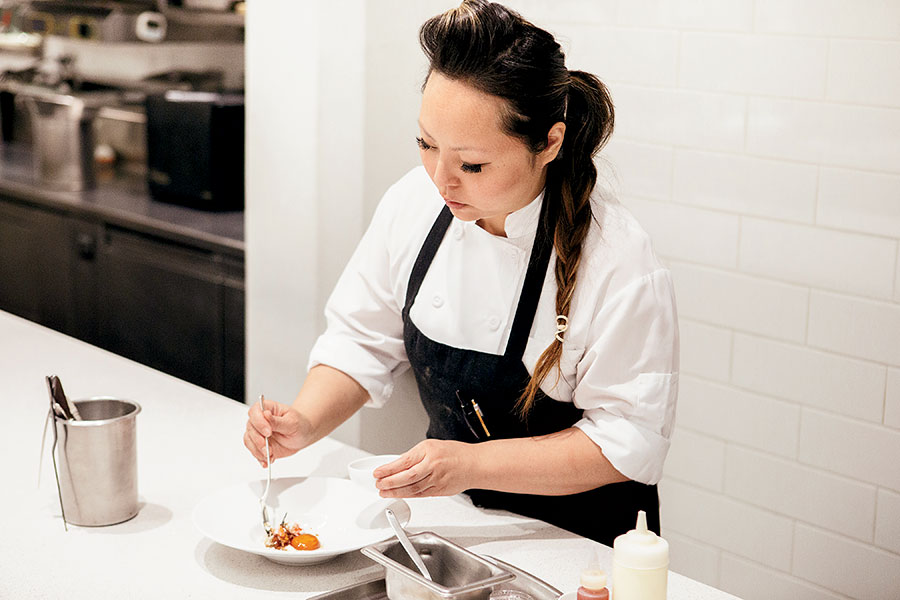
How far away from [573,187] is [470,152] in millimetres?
249

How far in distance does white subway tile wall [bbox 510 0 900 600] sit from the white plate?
1170mm

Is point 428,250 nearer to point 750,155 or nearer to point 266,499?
point 266,499

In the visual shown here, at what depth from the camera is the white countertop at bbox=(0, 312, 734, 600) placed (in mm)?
1599

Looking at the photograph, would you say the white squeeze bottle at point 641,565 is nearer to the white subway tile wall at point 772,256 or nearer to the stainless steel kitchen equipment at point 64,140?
the white subway tile wall at point 772,256

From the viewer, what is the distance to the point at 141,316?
4.26 metres

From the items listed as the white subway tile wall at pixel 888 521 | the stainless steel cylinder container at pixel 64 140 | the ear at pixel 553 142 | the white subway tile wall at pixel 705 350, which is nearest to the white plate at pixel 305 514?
the ear at pixel 553 142

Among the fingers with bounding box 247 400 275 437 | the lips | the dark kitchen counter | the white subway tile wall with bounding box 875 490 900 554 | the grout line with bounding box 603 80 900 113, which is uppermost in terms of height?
the grout line with bounding box 603 80 900 113

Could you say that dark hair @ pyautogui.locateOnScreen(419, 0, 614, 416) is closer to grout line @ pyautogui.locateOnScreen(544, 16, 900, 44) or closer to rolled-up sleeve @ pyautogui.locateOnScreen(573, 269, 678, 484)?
rolled-up sleeve @ pyautogui.locateOnScreen(573, 269, 678, 484)

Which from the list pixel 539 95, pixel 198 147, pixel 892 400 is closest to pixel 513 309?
pixel 539 95

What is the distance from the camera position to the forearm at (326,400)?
1.98 m

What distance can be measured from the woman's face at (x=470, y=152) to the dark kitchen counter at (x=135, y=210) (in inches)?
83.5

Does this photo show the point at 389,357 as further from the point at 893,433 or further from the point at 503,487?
the point at 893,433

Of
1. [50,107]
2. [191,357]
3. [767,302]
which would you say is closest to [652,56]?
[767,302]

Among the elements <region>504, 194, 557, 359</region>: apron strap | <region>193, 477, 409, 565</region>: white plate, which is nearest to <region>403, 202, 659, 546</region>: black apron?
<region>504, 194, 557, 359</region>: apron strap
